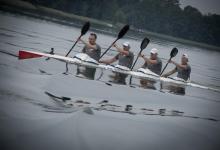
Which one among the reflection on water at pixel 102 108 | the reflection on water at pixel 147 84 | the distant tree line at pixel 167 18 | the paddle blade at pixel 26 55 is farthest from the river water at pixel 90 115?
the distant tree line at pixel 167 18

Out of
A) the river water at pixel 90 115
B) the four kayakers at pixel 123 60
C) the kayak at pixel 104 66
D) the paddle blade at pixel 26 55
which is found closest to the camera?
the river water at pixel 90 115

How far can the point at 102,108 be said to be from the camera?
1212 cm

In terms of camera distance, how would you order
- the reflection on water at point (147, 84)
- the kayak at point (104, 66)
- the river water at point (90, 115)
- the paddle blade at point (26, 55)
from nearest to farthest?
the river water at point (90, 115) → the paddle blade at point (26, 55) → the kayak at point (104, 66) → the reflection on water at point (147, 84)

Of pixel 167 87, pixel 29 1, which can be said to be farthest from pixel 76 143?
pixel 29 1

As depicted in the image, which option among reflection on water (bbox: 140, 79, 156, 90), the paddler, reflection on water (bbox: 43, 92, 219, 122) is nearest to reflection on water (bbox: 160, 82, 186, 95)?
reflection on water (bbox: 140, 79, 156, 90)

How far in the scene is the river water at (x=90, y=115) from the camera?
8.88 meters

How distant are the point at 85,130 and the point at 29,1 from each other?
71427mm

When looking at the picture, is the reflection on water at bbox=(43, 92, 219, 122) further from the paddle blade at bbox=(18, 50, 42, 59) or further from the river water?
the paddle blade at bbox=(18, 50, 42, 59)

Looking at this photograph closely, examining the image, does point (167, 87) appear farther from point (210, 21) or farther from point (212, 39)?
point (210, 21)

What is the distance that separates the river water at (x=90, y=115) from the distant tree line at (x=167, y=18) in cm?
9012

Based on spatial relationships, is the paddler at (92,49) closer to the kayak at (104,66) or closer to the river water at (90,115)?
the kayak at (104,66)

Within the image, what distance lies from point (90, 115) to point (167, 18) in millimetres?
133546

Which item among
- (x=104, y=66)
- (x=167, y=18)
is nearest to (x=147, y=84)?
(x=104, y=66)

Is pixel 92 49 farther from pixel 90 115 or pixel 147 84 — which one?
pixel 90 115
